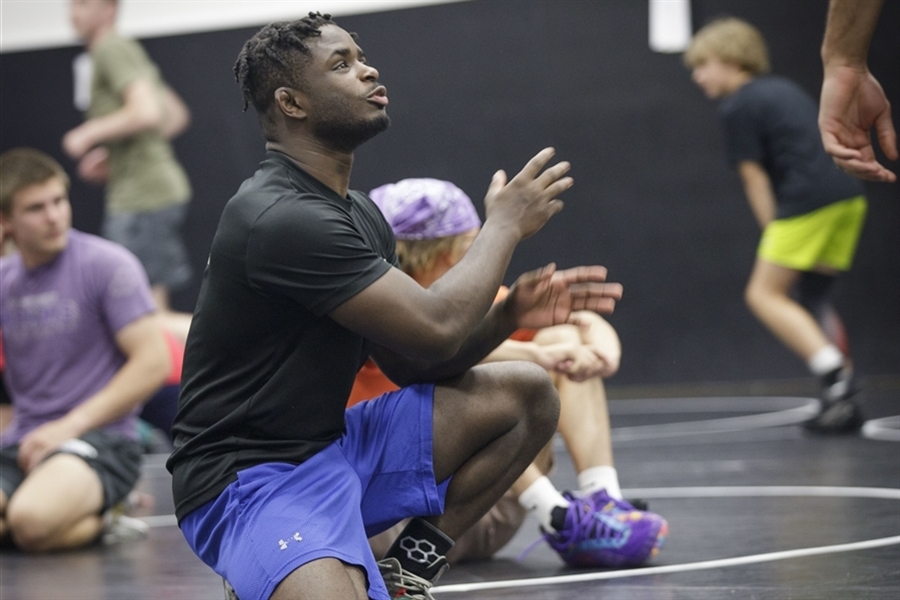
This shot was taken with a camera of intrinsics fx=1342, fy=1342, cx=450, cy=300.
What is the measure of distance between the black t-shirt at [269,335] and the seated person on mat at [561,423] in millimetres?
606

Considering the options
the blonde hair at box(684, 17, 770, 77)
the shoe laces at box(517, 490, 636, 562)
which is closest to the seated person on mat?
the shoe laces at box(517, 490, 636, 562)

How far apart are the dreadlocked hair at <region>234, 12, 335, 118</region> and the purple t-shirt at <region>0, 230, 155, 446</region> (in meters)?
1.49

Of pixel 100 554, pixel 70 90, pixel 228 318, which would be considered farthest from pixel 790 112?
pixel 70 90

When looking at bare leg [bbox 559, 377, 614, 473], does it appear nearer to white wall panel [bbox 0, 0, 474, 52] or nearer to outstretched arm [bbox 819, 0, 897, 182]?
outstretched arm [bbox 819, 0, 897, 182]

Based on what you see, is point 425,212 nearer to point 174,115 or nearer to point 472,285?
point 472,285

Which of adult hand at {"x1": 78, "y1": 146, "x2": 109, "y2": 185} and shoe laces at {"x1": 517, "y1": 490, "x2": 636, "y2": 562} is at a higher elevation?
adult hand at {"x1": 78, "y1": 146, "x2": 109, "y2": 185}

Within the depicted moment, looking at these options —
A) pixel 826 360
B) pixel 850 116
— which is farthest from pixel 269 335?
pixel 826 360

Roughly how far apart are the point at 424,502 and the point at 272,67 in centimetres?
75

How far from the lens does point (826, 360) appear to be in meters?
4.86

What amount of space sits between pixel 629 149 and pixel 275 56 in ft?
14.2

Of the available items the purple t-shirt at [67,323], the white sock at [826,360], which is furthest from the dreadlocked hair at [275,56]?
the white sock at [826,360]

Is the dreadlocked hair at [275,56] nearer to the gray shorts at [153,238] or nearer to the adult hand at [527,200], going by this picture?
the adult hand at [527,200]

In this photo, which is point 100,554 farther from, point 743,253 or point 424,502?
point 743,253

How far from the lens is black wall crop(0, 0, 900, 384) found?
20.0 ft
